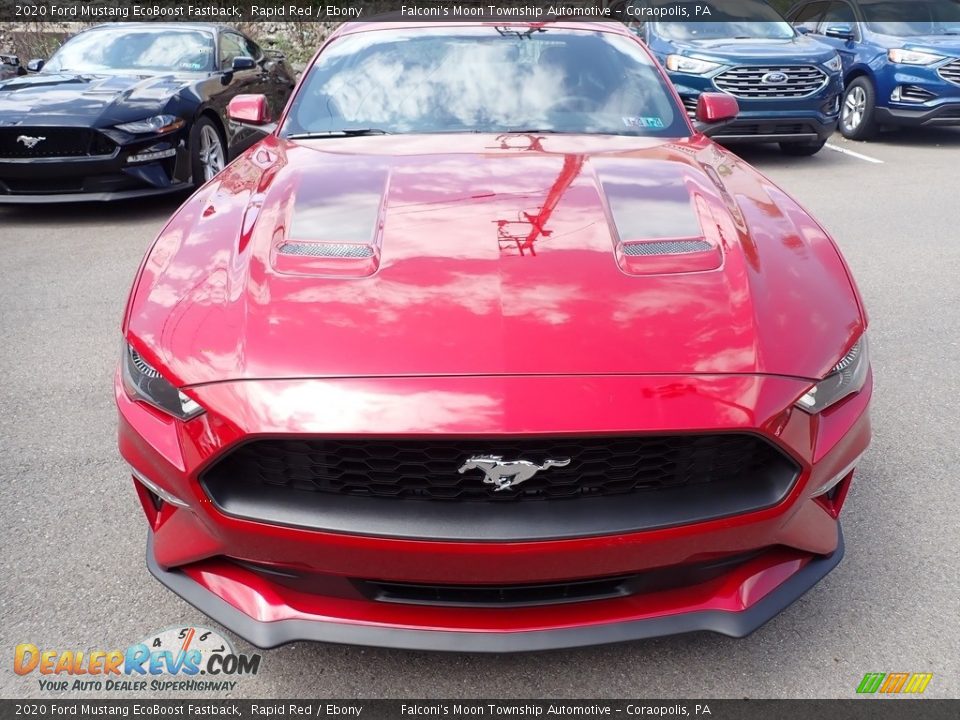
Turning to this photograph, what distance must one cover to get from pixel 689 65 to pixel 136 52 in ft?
16.2

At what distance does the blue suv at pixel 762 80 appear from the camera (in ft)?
25.2

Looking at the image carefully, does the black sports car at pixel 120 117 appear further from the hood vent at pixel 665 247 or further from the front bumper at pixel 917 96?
the front bumper at pixel 917 96

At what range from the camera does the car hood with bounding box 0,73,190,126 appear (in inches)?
227

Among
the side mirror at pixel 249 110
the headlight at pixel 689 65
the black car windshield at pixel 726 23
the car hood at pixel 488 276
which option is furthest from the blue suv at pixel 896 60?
the side mirror at pixel 249 110

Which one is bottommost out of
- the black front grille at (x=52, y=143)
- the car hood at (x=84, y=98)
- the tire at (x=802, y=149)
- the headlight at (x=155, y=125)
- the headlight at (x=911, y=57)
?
the tire at (x=802, y=149)

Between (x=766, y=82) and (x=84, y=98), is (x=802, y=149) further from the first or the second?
(x=84, y=98)

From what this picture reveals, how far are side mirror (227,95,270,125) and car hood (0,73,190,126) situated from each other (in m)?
2.58

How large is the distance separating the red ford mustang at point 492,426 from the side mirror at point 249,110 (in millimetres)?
1658

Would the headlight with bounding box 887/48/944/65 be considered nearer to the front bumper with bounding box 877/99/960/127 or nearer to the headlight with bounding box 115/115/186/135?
the front bumper with bounding box 877/99/960/127

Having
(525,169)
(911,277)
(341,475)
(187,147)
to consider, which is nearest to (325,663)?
(341,475)

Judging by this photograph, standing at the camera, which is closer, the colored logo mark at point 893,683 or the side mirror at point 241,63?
the colored logo mark at point 893,683

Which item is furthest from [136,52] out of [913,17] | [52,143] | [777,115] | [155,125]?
[913,17]

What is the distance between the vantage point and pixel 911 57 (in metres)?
8.81

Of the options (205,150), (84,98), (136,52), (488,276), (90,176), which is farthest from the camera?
(136,52)
